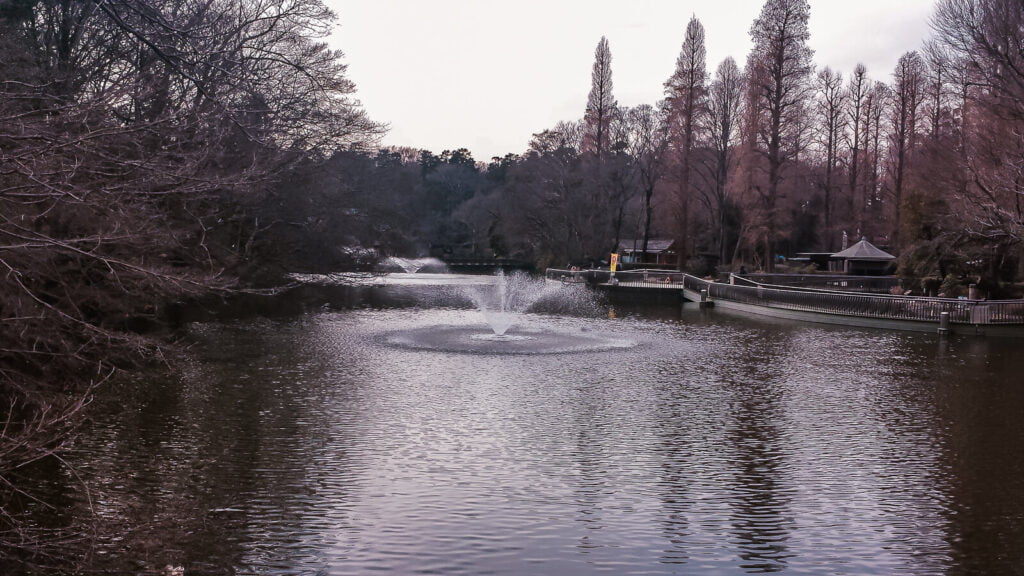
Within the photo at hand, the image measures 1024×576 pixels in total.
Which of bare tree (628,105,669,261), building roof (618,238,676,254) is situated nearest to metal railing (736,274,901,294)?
bare tree (628,105,669,261)

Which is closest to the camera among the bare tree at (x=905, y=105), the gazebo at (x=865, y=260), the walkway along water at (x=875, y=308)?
the walkway along water at (x=875, y=308)

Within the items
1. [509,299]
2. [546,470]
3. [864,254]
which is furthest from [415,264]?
[546,470]

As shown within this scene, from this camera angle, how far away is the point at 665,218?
229 feet

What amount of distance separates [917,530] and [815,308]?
84.3ft

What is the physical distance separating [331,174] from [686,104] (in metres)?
33.1

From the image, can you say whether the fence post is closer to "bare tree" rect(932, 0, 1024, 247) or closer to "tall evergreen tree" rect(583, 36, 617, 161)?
"bare tree" rect(932, 0, 1024, 247)

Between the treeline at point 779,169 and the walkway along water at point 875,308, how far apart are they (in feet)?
9.19

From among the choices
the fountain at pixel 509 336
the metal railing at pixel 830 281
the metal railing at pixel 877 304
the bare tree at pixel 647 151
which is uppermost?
the bare tree at pixel 647 151

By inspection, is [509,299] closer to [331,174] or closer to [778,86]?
[331,174]

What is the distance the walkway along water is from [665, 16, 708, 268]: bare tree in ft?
54.6

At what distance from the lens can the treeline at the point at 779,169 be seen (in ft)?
97.3

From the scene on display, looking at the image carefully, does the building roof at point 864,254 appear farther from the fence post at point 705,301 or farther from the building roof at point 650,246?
the building roof at point 650,246

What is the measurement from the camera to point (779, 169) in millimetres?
52219

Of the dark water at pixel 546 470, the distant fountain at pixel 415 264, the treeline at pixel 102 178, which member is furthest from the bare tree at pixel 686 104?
the dark water at pixel 546 470
